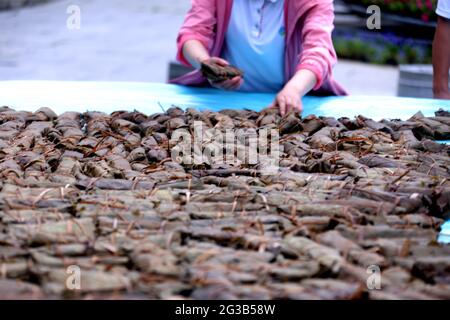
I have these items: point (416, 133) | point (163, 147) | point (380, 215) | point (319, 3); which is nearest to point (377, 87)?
point (319, 3)

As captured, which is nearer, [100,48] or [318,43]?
[318,43]

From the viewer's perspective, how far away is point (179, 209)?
1.53 metres

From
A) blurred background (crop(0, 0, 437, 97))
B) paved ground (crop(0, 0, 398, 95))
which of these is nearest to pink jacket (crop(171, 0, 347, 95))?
blurred background (crop(0, 0, 437, 97))

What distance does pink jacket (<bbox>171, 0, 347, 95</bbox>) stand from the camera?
9.20 feet

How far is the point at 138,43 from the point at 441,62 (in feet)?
16.3

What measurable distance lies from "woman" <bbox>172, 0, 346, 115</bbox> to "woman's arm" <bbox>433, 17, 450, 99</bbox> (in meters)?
0.47

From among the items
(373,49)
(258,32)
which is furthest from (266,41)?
(373,49)

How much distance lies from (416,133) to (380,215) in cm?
90

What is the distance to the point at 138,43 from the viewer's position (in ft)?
25.9

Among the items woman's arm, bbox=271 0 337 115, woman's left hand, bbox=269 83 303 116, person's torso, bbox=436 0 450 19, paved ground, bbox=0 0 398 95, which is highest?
paved ground, bbox=0 0 398 95

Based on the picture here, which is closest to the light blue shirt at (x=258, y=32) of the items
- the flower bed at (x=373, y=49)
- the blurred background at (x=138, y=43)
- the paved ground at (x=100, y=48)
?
the blurred background at (x=138, y=43)

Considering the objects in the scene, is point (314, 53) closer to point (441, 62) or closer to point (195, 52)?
point (195, 52)

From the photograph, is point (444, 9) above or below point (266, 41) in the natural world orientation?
above

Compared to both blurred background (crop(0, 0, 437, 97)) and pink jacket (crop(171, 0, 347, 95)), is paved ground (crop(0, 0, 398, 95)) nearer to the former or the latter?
blurred background (crop(0, 0, 437, 97))
